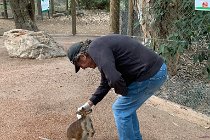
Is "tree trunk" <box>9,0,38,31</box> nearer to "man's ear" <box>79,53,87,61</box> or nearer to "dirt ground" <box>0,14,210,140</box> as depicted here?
"dirt ground" <box>0,14,210,140</box>

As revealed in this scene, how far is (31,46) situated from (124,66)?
4.66 meters

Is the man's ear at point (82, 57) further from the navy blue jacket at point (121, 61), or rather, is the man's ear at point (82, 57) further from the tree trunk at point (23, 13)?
the tree trunk at point (23, 13)

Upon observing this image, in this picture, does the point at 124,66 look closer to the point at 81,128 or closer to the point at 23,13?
the point at 81,128

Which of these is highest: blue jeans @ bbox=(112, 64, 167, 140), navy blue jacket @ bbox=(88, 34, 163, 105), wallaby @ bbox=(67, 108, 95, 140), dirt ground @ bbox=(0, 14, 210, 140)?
navy blue jacket @ bbox=(88, 34, 163, 105)

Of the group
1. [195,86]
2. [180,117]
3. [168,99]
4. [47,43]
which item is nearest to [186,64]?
[195,86]

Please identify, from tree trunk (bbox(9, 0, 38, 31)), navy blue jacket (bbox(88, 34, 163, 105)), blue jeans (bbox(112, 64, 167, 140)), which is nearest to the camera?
navy blue jacket (bbox(88, 34, 163, 105))

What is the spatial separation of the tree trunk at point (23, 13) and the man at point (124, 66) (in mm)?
6556

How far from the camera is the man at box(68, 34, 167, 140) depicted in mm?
2371

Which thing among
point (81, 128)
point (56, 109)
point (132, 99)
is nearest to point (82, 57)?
point (132, 99)

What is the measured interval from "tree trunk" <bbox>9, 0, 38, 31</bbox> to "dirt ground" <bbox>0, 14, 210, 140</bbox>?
2.85m

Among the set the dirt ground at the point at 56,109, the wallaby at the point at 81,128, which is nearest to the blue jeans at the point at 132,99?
the wallaby at the point at 81,128

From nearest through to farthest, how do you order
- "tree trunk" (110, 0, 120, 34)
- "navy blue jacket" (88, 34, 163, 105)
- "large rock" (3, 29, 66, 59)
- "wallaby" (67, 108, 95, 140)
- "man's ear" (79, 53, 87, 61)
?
1. "navy blue jacket" (88, 34, 163, 105)
2. "man's ear" (79, 53, 87, 61)
3. "wallaby" (67, 108, 95, 140)
4. "tree trunk" (110, 0, 120, 34)
5. "large rock" (3, 29, 66, 59)

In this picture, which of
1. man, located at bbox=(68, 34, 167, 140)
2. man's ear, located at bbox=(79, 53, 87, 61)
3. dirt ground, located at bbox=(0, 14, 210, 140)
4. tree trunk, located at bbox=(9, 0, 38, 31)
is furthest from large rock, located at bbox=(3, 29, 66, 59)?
man's ear, located at bbox=(79, 53, 87, 61)

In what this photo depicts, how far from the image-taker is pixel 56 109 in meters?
4.17
